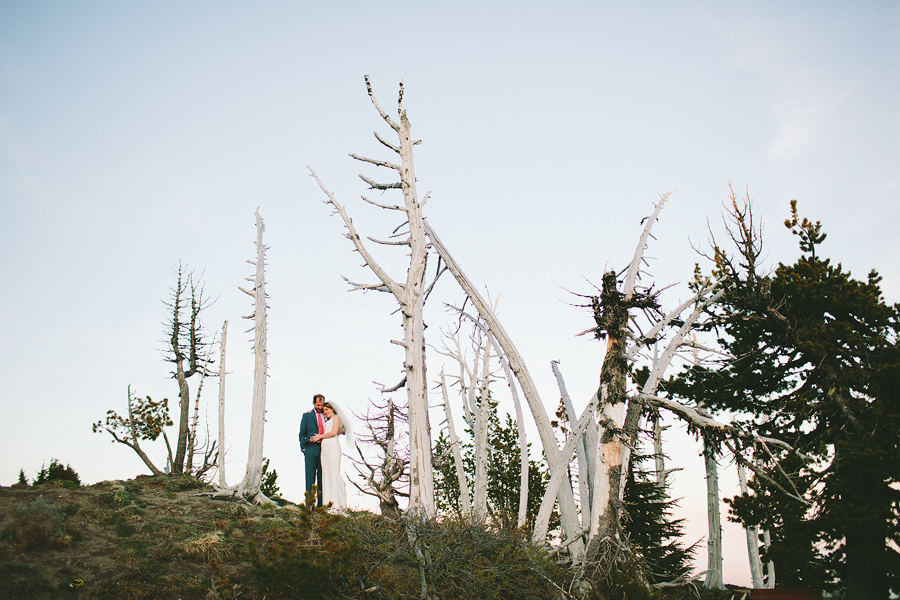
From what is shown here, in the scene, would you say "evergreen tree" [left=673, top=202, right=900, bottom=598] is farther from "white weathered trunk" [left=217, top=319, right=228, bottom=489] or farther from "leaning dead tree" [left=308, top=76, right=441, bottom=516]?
"white weathered trunk" [left=217, top=319, right=228, bottom=489]

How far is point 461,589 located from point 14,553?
5.74 metres

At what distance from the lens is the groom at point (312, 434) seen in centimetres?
948

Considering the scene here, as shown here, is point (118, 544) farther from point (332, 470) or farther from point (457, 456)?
point (457, 456)

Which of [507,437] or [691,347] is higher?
[691,347]

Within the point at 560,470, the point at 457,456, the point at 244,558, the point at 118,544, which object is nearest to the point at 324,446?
the point at 244,558

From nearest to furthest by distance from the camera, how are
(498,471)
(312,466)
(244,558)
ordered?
(244,558)
(312,466)
(498,471)

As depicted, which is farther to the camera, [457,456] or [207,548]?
[457,456]

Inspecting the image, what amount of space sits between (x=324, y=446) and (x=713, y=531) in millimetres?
11749

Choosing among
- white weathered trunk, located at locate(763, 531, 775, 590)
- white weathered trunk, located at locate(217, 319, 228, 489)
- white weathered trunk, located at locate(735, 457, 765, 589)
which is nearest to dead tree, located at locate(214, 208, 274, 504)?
white weathered trunk, located at locate(217, 319, 228, 489)

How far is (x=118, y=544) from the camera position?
8156 millimetres

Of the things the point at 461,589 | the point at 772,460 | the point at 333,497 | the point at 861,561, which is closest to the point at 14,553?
the point at 333,497

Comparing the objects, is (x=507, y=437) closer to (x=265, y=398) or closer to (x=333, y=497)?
(x=265, y=398)

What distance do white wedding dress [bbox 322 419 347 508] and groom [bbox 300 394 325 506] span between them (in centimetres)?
10

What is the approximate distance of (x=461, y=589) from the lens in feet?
21.6
